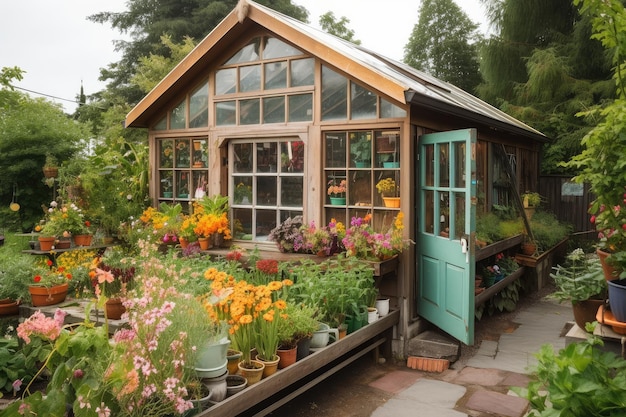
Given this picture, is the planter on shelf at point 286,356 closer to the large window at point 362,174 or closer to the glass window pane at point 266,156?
the large window at point 362,174

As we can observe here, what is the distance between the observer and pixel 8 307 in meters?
5.11

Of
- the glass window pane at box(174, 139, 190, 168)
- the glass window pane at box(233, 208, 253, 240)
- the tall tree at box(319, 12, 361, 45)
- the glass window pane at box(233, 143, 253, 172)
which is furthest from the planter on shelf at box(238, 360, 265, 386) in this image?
the tall tree at box(319, 12, 361, 45)

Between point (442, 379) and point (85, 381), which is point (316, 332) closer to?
point (442, 379)

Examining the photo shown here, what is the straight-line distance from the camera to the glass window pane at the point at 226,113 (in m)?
6.69

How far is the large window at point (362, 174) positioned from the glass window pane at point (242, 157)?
1142mm

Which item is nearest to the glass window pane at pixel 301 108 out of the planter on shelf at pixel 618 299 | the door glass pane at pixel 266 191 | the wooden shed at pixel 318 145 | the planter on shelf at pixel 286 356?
the wooden shed at pixel 318 145

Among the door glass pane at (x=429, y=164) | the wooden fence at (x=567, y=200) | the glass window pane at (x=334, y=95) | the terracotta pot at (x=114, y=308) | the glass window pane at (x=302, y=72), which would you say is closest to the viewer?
the terracotta pot at (x=114, y=308)

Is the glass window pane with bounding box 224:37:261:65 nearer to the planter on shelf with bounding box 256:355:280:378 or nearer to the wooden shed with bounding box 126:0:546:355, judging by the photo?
the wooden shed with bounding box 126:0:546:355

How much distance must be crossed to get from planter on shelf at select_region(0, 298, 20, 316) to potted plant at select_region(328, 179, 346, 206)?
336 centimetres

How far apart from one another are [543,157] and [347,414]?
10.4 metres

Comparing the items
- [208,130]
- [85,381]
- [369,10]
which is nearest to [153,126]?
[208,130]

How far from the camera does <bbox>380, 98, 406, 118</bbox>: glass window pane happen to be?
5.59 metres

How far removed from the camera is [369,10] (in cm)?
2205

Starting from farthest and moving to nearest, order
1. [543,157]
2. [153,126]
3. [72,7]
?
[72,7] → [543,157] → [153,126]
